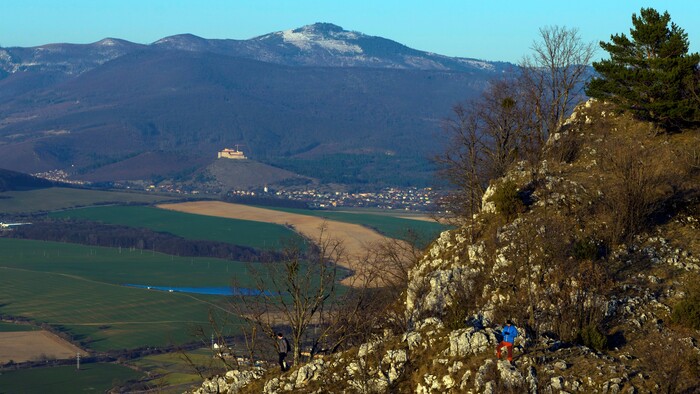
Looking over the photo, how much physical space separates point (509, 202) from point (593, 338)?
10.5m

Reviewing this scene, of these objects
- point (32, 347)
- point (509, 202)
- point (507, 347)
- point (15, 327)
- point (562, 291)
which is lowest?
point (15, 327)

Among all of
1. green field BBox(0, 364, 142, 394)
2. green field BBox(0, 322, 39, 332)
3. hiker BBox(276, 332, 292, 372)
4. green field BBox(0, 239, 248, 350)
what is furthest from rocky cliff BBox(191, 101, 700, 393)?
green field BBox(0, 322, 39, 332)

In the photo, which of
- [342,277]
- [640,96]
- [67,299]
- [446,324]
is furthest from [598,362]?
[67,299]

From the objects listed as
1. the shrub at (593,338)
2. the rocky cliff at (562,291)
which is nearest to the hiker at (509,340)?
the rocky cliff at (562,291)

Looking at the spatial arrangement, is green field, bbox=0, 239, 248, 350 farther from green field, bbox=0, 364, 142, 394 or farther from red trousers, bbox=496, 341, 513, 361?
red trousers, bbox=496, 341, 513, 361

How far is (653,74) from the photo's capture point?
48.9 m

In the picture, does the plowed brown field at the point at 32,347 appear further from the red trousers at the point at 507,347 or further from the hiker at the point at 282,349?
the red trousers at the point at 507,347

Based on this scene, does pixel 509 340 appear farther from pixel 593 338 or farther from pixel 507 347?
pixel 593 338

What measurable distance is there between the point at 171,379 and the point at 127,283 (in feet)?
231

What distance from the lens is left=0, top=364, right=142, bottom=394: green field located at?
96188 mm

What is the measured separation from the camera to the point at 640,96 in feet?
164

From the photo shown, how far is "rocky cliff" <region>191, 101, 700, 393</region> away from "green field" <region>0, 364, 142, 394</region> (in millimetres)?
59454

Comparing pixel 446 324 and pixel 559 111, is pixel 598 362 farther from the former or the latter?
pixel 559 111

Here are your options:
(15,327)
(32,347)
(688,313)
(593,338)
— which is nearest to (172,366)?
(32,347)
